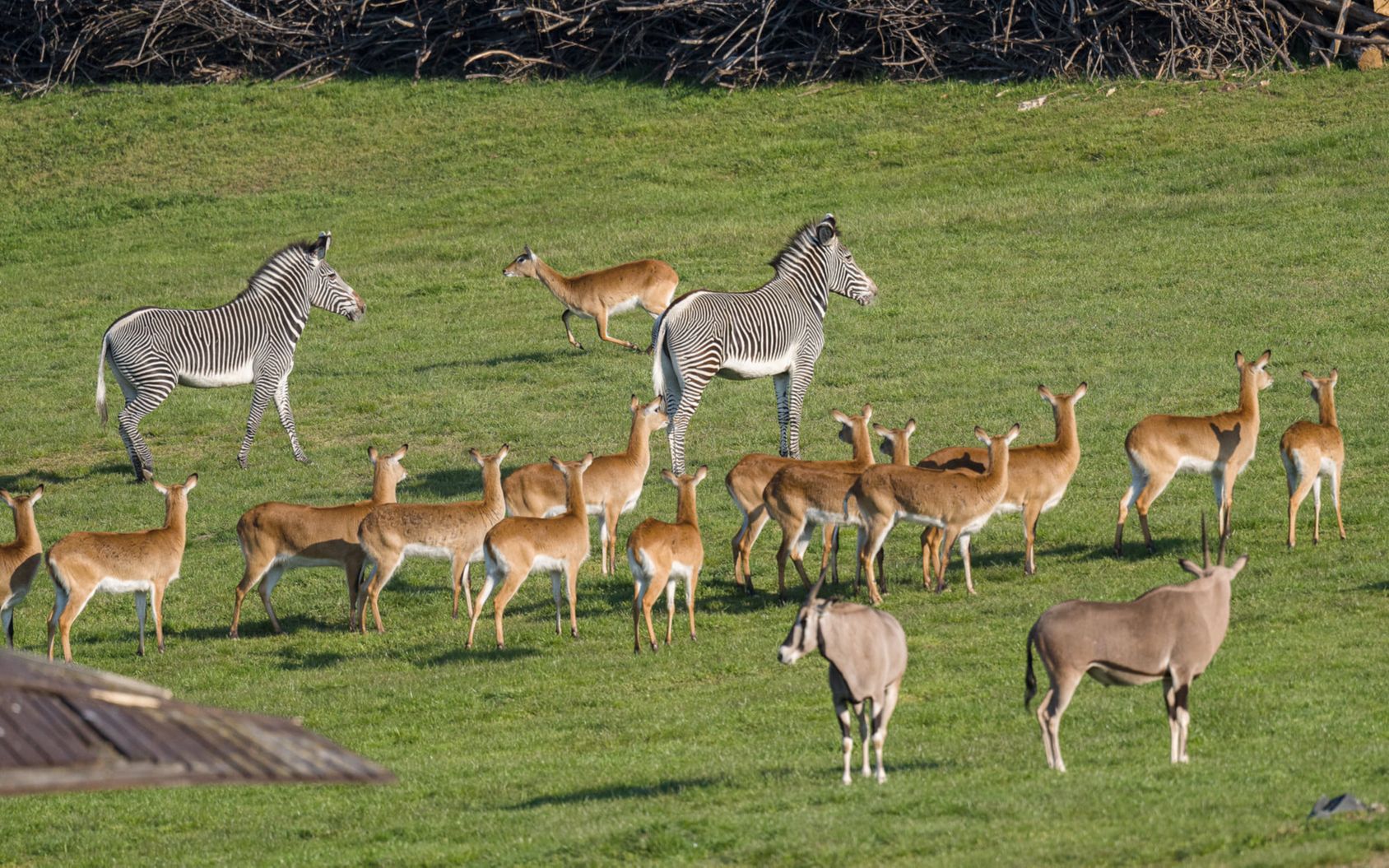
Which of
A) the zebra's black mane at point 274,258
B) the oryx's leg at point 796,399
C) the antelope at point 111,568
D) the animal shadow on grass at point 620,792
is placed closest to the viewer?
the animal shadow on grass at point 620,792

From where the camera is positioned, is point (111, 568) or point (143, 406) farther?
point (143, 406)

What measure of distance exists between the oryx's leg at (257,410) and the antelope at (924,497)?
36.4 feet

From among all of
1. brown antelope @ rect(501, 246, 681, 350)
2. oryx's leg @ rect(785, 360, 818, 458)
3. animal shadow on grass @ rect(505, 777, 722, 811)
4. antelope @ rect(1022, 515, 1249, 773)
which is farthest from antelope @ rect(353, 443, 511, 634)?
brown antelope @ rect(501, 246, 681, 350)

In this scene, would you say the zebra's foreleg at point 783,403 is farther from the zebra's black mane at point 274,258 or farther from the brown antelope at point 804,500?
the zebra's black mane at point 274,258

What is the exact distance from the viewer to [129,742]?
540 centimetres

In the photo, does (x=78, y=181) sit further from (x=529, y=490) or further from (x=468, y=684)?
(x=468, y=684)

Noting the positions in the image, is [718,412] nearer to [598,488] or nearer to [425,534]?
[598,488]

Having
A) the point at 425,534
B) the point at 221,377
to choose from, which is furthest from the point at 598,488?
the point at 221,377

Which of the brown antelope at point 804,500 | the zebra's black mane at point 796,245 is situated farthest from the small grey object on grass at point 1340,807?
the zebra's black mane at point 796,245

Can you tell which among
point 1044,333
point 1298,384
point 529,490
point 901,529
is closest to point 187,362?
point 529,490

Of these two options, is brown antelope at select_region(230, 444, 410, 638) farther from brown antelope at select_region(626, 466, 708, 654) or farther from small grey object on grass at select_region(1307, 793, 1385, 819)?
small grey object on grass at select_region(1307, 793, 1385, 819)

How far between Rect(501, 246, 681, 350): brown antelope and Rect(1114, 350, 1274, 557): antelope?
11949 mm

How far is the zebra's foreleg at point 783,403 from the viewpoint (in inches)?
882

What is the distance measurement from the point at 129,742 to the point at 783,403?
18115mm
